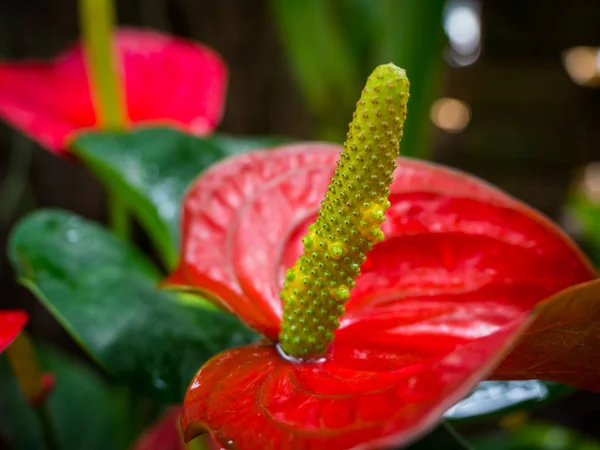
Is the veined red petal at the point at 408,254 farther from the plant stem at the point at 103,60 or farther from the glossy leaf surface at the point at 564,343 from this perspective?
the plant stem at the point at 103,60

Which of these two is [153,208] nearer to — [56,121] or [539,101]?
[56,121]

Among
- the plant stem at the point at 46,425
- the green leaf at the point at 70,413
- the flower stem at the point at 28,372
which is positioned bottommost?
the green leaf at the point at 70,413

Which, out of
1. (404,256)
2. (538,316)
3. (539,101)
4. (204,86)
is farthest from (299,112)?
(538,316)

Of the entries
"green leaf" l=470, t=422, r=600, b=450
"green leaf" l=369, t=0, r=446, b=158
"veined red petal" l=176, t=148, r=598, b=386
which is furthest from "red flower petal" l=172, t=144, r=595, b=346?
"green leaf" l=470, t=422, r=600, b=450

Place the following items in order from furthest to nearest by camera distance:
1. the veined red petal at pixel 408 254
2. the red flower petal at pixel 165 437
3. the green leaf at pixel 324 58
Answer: the green leaf at pixel 324 58 → the red flower petal at pixel 165 437 → the veined red petal at pixel 408 254

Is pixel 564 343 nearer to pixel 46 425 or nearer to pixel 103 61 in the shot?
pixel 46 425

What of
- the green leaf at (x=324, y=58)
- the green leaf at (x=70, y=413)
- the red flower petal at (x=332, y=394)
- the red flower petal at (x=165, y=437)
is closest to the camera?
the red flower petal at (x=332, y=394)

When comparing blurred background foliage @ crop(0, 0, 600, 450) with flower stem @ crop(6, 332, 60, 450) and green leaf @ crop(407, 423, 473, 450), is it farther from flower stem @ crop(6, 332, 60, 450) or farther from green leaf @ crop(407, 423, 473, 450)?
flower stem @ crop(6, 332, 60, 450)

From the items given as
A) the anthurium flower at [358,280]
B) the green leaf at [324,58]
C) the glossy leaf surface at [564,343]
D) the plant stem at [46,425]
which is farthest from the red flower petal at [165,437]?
the green leaf at [324,58]
